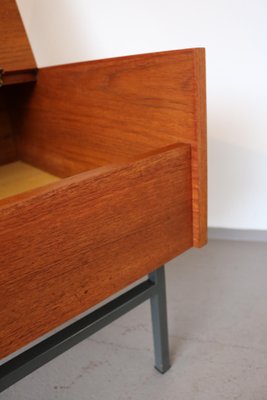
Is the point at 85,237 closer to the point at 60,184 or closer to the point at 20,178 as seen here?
the point at 60,184

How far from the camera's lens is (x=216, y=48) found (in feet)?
4.71

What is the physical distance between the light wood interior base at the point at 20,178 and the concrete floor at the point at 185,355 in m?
0.54

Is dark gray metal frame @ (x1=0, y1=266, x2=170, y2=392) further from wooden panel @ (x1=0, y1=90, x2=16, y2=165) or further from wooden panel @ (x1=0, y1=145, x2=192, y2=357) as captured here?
wooden panel @ (x1=0, y1=90, x2=16, y2=165)

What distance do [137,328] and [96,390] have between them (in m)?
0.27

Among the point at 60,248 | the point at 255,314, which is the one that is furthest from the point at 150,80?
the point at 255,314

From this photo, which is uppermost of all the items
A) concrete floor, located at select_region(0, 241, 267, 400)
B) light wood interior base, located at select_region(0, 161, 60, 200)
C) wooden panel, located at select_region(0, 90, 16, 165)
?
wooden panel, located at select_region(0, 90, 16, 165)

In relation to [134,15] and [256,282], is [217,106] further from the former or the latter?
[256,282]

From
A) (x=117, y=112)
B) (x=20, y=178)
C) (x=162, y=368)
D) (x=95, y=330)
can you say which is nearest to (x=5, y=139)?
(x=20, y=178)

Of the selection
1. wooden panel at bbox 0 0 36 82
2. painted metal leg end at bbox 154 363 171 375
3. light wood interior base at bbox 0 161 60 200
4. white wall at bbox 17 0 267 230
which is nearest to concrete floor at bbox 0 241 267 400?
painted metal leg end at bbox 154 363 171 375

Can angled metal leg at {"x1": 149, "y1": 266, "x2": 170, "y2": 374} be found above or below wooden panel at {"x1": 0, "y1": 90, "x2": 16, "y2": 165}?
below

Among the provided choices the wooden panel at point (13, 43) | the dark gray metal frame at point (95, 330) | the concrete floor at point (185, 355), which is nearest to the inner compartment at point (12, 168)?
the wooden panel at point (13, 43)

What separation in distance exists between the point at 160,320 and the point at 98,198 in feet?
1.73

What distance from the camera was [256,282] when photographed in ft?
4.53

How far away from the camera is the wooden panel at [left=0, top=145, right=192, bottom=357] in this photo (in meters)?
0.48
